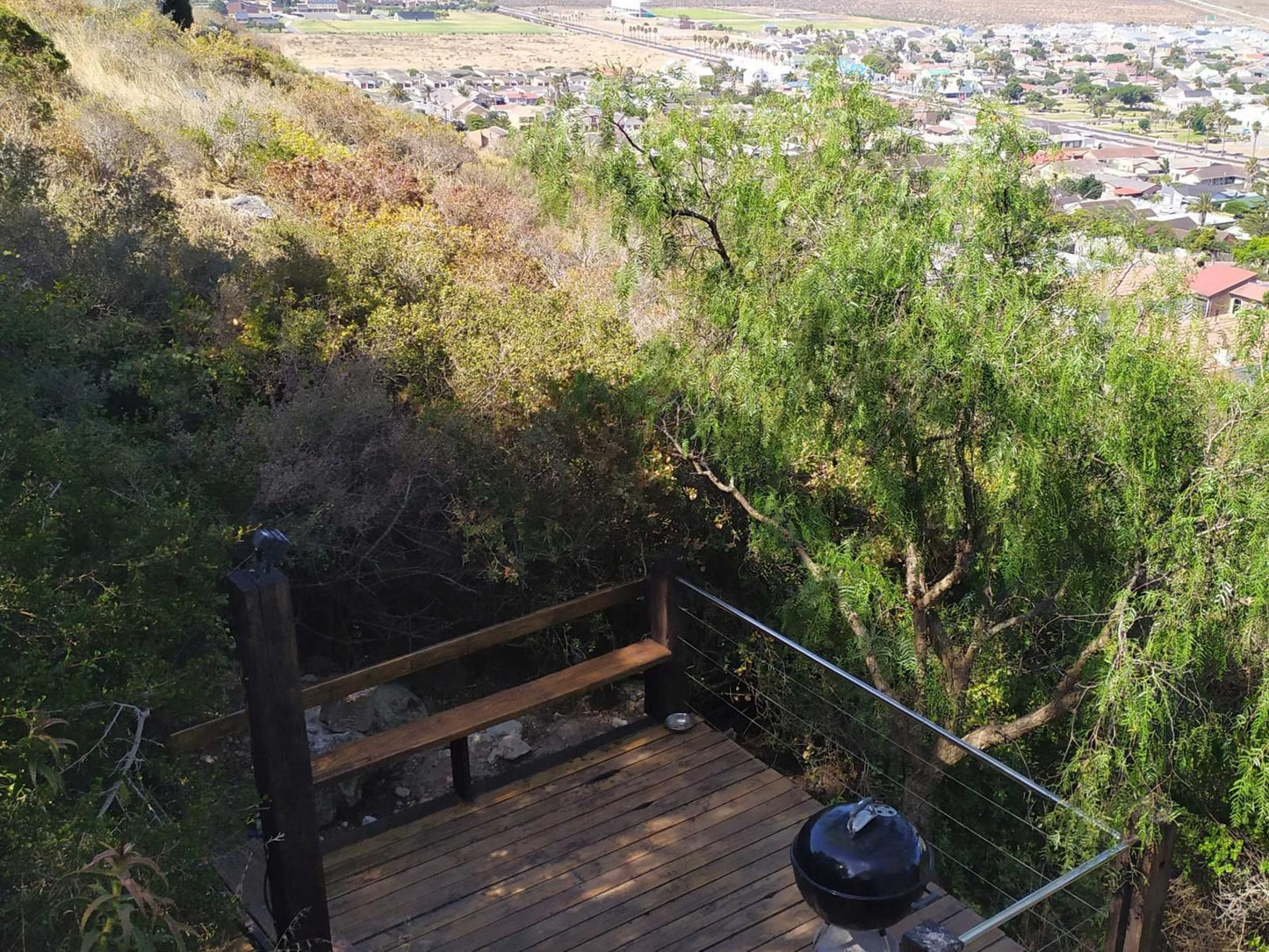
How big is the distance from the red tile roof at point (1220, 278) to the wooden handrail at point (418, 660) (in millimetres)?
2967

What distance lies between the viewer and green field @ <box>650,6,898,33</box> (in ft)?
77.4

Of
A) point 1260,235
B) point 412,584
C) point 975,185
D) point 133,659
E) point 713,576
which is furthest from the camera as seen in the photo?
point 1260,235

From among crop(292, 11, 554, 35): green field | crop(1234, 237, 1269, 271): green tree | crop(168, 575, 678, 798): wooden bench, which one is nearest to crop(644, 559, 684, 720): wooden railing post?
crop(168, 575, 678, 798): wooden bench

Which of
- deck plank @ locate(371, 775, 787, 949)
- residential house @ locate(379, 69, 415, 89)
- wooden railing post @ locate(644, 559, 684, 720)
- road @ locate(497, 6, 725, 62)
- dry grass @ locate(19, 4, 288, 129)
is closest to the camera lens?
deck plank @ locate(371, 775, 787, 949)

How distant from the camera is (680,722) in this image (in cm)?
483

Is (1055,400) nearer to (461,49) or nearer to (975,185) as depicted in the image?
(975,185)

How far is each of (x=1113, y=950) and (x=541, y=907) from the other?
6.07ft

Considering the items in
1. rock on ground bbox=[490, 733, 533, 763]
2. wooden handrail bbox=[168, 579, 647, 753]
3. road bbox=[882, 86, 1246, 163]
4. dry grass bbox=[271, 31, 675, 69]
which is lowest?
rock on ground bbox=[490, 733, 533, 763]

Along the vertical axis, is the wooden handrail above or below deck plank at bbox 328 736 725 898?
above

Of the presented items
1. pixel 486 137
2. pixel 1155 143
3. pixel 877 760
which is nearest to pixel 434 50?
pixel 486 137

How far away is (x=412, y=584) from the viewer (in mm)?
5867

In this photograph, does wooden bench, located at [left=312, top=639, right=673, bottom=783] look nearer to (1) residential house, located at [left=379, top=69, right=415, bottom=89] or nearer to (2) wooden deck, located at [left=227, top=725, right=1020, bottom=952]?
(2) wooden deck, located at [left=227, top=725, right=1020, bottom=952]

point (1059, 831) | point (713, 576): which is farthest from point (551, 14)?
point (1059, 831)

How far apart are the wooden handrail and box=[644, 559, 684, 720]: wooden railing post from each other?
0.11 meters
